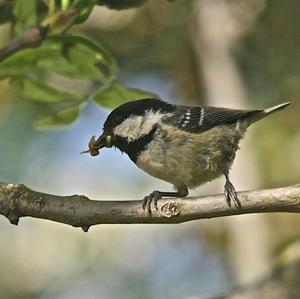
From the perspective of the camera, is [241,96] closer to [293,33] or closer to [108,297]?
[293,33]

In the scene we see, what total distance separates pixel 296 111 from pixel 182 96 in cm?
59

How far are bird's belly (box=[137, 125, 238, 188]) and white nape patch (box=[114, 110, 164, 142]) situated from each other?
42mm

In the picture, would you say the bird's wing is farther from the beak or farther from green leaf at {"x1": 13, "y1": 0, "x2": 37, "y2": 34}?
green leaf at {"x1": 13, "y1": 0, "x2": 37, "y2": 34}

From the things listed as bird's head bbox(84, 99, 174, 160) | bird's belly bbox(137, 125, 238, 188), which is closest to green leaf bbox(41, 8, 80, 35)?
bird's head bbox(84, 99, 174, 160)

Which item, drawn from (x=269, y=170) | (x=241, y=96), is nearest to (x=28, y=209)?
(x=241, y=96)

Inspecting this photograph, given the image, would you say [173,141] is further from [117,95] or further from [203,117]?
[117,95]

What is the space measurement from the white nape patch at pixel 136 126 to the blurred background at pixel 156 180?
0.91 m

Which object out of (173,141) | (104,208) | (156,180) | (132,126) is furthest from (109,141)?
(156,180)

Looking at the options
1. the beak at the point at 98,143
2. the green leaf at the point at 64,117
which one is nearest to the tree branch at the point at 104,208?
the green leaf at the point at 64,117

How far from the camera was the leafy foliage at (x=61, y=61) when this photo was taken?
142 cm

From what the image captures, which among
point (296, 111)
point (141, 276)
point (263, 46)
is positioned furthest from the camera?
point (141, 276)

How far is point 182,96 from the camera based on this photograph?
13.6 feet

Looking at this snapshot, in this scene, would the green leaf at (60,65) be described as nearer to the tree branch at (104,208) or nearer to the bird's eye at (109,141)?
the tree branch at (104,208)

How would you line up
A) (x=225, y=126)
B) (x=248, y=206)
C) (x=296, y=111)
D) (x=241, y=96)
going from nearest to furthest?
(x=248, y=206) → (x=225, y=126) → (x=241, y=96) → (x=296, y=111)
